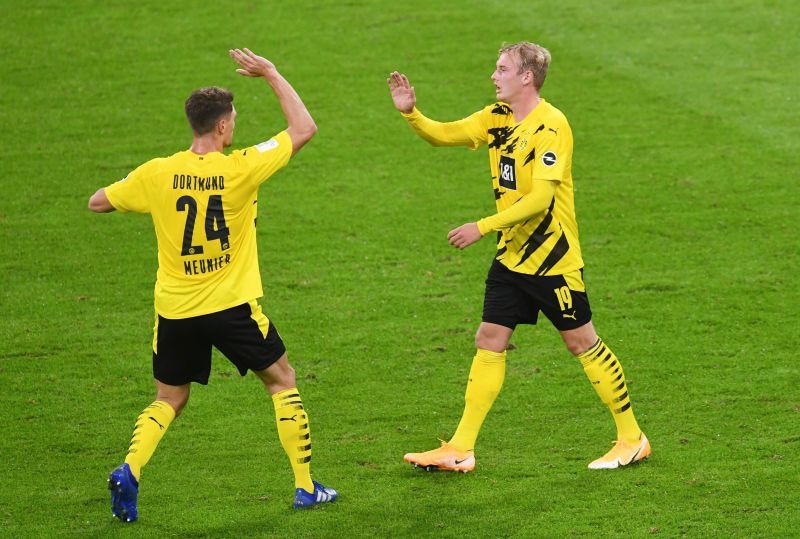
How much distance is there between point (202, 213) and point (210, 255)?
221mm

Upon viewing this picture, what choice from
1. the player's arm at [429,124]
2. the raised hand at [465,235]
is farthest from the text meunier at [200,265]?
the player's arm at [429,124]

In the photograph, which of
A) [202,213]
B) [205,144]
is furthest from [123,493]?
[205,144]

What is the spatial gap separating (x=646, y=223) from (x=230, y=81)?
541cm

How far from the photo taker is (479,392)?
23.2 ft

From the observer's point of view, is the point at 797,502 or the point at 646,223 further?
the point at 646,223

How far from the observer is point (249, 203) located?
6.38m

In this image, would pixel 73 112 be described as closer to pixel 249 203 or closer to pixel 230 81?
pixel 230 81

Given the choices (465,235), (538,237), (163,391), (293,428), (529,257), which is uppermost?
(465,235)

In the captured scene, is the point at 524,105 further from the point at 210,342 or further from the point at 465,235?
the point at 210,342

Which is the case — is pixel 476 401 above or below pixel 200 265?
below

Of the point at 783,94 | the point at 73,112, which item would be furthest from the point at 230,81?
the point at 783,94

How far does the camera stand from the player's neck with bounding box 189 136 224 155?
20.6 feet

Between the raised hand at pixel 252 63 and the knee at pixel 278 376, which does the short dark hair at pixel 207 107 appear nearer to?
the raised hand at pixel 252 63

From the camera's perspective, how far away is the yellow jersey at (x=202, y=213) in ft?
20.5
